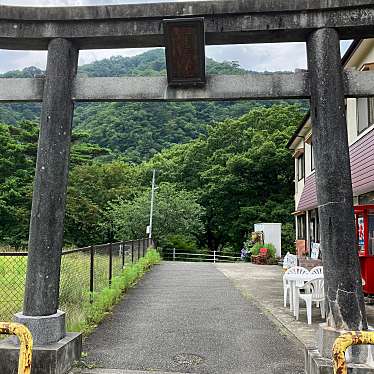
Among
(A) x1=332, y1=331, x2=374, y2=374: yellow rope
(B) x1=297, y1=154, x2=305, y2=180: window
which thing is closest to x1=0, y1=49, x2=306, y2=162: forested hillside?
(B) x1=297, y1=154, x2=305, y2=180: window

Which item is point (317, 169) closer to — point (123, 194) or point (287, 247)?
point (287, 247)

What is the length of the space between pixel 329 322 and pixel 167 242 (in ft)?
84.4

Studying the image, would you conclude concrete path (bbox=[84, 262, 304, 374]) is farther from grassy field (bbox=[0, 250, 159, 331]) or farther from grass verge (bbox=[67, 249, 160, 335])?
grassy field (bbox=[0, 250, 159, 331])

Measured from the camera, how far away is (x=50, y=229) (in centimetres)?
500

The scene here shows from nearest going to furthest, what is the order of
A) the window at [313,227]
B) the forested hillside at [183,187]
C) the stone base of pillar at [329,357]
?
the stone base of pillar at [329,357] < the window at [313,227] < the forested hillside at [183,187]

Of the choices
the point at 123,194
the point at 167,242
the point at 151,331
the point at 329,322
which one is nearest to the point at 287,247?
the point at 167,242

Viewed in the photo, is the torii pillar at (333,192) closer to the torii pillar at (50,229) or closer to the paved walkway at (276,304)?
the paved walkway at (276,304)

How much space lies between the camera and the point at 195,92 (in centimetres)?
524

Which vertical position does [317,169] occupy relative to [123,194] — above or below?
below

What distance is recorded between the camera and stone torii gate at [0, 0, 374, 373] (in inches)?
185

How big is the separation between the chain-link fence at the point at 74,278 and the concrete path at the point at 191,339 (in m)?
0.68

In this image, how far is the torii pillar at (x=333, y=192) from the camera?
4.54 meters

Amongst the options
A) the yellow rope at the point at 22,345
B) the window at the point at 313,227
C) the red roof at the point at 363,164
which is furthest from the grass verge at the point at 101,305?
the window at the point at 313,227

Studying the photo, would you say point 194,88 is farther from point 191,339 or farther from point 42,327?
point 191,339
